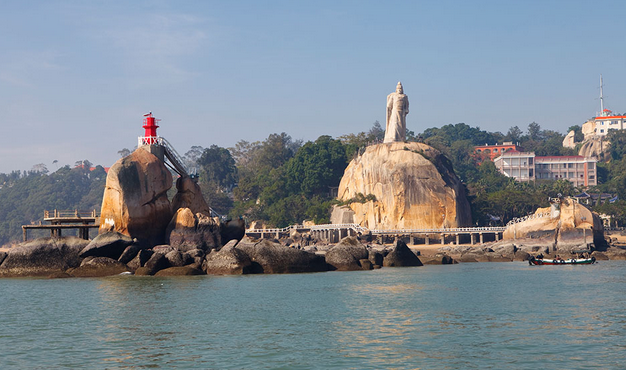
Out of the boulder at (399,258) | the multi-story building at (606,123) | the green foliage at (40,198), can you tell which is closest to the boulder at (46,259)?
the boulder at (399,258)

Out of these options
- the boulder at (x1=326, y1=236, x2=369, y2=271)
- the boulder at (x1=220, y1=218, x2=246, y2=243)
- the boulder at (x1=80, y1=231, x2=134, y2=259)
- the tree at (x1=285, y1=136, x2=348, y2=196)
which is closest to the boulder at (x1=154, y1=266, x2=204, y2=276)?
the boulder at (x1=80, y1=231, x2=134, y2=259)

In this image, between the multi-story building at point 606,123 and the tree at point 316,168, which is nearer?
the tree at point 316,168

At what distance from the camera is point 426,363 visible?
20891mm

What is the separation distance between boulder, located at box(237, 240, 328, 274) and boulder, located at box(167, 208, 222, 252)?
3.74 meters

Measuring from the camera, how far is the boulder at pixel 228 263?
4716 cm

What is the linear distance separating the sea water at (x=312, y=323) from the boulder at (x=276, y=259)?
5.45 feet

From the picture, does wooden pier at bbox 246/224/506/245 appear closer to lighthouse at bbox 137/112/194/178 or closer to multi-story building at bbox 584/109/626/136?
lighthouse at bbox 137/112/194/178

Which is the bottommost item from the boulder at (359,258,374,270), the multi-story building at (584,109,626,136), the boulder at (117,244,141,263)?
the boulder at (359,258,374,270)

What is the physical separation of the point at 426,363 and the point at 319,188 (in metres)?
97.9

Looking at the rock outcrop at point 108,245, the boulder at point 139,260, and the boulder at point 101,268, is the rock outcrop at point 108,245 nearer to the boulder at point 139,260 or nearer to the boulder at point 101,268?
the boulder at point 101,268

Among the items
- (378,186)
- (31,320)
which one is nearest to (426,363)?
(31,320)

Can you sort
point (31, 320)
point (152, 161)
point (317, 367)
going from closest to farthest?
point (317, 367) → point (31, 320) → point (152, 161)

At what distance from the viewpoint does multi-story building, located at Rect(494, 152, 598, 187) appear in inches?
6048

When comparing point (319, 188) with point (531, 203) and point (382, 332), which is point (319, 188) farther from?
point (382, 332)
